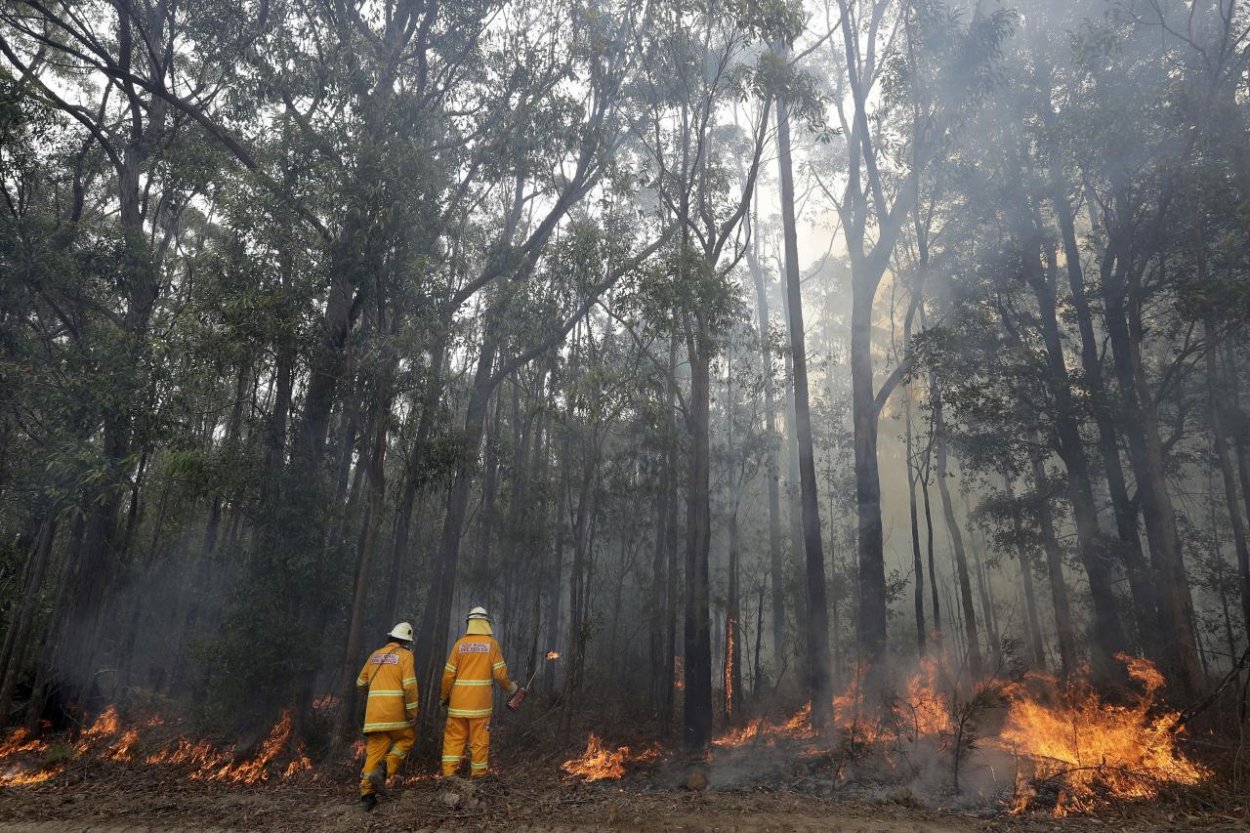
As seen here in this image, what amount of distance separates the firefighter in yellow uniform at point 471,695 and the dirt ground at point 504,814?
392mm

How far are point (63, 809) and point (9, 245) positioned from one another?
8742mm

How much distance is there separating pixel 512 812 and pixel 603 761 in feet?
11.3

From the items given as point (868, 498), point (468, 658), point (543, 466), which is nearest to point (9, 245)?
point (468, 658)

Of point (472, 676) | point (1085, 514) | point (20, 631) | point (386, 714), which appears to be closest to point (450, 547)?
point (472, 676)

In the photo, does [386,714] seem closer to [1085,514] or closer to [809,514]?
[809,514]

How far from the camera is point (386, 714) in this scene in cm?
733

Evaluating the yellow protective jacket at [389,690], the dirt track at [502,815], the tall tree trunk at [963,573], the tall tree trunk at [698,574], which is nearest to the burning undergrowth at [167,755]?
the dirt track at [502,815]

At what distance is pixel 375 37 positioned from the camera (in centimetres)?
1217

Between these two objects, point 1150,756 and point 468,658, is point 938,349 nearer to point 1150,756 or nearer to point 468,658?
point 1150,756

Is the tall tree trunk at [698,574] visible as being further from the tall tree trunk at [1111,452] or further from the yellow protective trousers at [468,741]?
the tall tree trunk at [1111,452]

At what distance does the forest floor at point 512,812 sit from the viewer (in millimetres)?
6711

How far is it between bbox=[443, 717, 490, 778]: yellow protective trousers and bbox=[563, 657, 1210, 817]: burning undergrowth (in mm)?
2502

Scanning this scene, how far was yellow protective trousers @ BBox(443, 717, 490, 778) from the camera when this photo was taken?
7.50 meters

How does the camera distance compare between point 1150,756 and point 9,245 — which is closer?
point 1150,756
